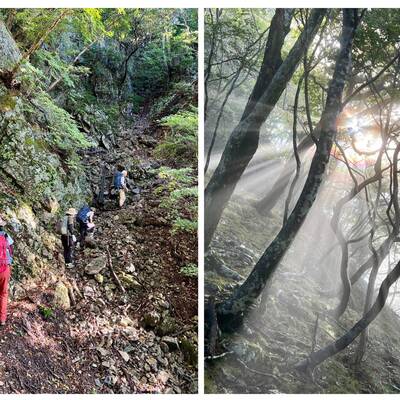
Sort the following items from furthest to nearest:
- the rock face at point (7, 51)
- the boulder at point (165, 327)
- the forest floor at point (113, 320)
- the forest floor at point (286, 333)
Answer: the rock face at point (7, 51)
the boulder at point (165, 327)
the forest floor at point (286, 333)
the forest floor at point (113, 320)

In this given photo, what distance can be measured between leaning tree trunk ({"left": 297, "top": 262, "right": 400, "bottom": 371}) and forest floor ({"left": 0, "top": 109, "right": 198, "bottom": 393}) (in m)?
1.47

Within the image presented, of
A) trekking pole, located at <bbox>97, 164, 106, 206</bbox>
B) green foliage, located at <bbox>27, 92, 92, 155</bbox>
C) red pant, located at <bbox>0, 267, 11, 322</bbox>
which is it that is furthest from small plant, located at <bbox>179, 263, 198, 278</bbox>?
green foliage, located at <bbox>27, 92, 92, 155</bbox>

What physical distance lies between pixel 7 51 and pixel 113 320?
4.57 meters

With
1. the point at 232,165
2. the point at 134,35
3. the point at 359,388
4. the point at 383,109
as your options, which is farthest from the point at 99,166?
the point at 359,388

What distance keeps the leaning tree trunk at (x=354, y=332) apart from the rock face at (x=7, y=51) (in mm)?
6057

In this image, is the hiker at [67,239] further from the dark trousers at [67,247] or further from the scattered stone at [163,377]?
the scattered stone at [163,377]

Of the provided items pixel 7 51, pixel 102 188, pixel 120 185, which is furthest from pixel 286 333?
pixel 7 51

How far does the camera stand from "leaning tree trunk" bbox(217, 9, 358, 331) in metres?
4.14

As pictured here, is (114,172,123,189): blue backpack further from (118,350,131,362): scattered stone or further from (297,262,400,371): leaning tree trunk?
(297,262,400,371): leaning tree trunk

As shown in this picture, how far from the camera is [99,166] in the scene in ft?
24.2

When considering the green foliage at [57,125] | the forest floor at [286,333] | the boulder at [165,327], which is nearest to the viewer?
the forest floor at [286,333]

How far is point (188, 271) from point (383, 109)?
3.48 metres

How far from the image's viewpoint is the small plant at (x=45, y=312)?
4457mm

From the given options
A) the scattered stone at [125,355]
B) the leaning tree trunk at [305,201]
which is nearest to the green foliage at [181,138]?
the leaning tree trunk at [305,201]
